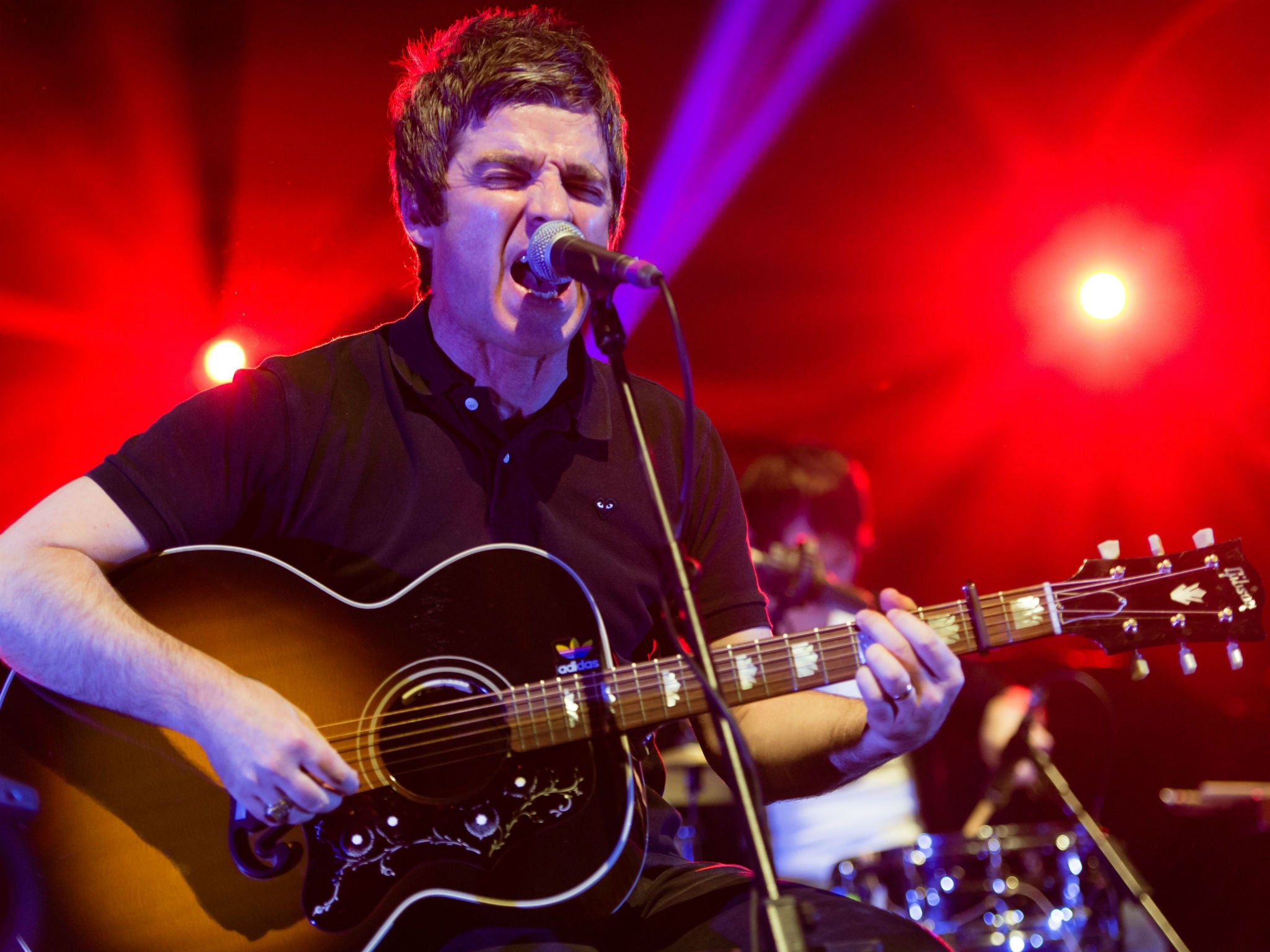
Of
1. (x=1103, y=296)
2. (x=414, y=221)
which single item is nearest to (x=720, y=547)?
(x=414, y=221)

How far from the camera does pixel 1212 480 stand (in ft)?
20.4

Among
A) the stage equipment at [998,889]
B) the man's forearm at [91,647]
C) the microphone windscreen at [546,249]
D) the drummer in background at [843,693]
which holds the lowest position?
the stage equipment at [998,889]

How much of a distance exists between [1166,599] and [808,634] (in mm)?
871

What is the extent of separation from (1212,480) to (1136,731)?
5.61 feet

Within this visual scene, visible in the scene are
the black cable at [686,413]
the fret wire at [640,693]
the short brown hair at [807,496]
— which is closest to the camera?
the black cable at [686,413]

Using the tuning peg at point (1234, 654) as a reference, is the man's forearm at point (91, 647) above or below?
above

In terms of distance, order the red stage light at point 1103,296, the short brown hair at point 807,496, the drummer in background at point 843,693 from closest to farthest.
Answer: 1. the drummer in background at point 843,693
2. the short brown hair at point 807,496
3. the red stage light at point 1103,296

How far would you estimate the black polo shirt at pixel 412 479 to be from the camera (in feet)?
7.35

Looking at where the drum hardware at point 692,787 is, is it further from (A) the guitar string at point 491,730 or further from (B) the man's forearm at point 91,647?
(B) the man's forearm at point 91,647

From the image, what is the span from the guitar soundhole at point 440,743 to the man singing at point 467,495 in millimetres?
174

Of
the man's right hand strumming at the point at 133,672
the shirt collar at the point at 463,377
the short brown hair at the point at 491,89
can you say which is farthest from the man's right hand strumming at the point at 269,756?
the short brown hair at the point at 491,89

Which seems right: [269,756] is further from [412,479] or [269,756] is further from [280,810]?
[412,479]

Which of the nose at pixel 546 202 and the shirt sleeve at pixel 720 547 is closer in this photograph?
the nose at pixel 546 202

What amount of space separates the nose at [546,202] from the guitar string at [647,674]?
3.75 ft
